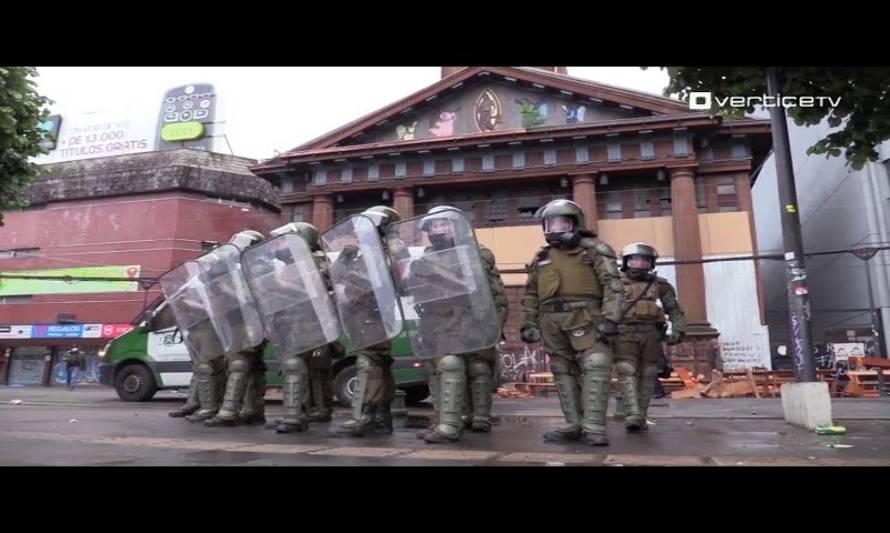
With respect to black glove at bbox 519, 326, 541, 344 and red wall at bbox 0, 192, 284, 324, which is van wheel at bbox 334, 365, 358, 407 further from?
red wall at bbox 0, 192, 284, 324

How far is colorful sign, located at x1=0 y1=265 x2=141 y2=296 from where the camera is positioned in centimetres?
2405

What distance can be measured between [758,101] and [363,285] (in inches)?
204

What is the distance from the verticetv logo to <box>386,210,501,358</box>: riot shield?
3759mm

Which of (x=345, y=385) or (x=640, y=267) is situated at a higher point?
(x=640, y=267)

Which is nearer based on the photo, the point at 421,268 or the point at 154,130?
the point at 421,268

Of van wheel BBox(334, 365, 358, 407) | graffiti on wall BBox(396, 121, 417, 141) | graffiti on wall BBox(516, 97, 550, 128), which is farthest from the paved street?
graffiti on wall BBox(396, 121, 417, 141)

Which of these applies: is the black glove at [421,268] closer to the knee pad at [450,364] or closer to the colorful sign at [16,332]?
the knee pad at [450,364]

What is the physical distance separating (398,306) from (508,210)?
1530 cm

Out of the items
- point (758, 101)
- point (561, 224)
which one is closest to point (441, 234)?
point (561, 224)

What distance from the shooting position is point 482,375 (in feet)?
Answer: 19.9

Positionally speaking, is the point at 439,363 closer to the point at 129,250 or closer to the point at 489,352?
the point at 489,352

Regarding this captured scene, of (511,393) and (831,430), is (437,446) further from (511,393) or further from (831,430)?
(511,393)
